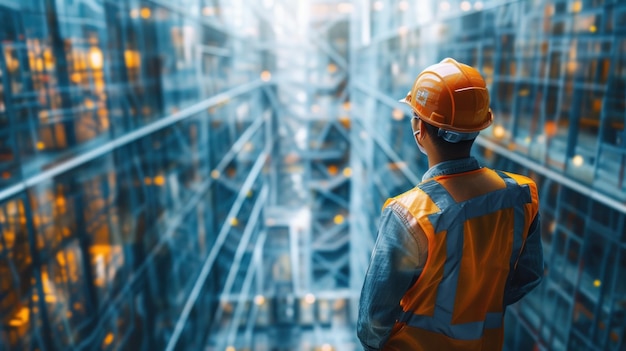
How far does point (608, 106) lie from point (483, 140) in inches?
115

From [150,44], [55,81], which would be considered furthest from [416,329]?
[150,44]

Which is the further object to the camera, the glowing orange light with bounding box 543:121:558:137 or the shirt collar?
the glowing orange light with bounding box 543:121:558:137

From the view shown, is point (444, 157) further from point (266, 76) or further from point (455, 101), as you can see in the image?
point (266, 76)

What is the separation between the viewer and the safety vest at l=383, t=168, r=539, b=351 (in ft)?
5.87

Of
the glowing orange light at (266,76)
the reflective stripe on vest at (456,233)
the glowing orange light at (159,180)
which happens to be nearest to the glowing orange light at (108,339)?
the glowing orange light at (159,180)

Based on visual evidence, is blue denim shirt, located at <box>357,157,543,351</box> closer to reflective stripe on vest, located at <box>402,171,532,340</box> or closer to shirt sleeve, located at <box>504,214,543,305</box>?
reflective stripe on vest, located at <box>402,171,532,340</box>

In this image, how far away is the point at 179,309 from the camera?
9.39 m

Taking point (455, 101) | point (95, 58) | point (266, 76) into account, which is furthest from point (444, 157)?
point (266, 76)

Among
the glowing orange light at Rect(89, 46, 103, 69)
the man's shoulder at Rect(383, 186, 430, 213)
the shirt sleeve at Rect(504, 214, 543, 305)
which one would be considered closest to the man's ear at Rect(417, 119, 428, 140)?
the man's shoulder at Rect(383, 186, 430, 213)

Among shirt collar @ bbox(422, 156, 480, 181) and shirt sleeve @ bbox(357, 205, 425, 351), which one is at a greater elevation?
shirt collar @ bbox(422, 156, 480, 181)

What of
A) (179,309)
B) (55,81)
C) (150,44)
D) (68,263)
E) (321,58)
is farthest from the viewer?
(321,58)

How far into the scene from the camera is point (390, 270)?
179cm

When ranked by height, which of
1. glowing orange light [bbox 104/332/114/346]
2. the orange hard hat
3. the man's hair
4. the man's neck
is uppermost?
the orange hard hat

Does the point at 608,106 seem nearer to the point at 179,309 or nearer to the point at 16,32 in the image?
the point at 16,32
